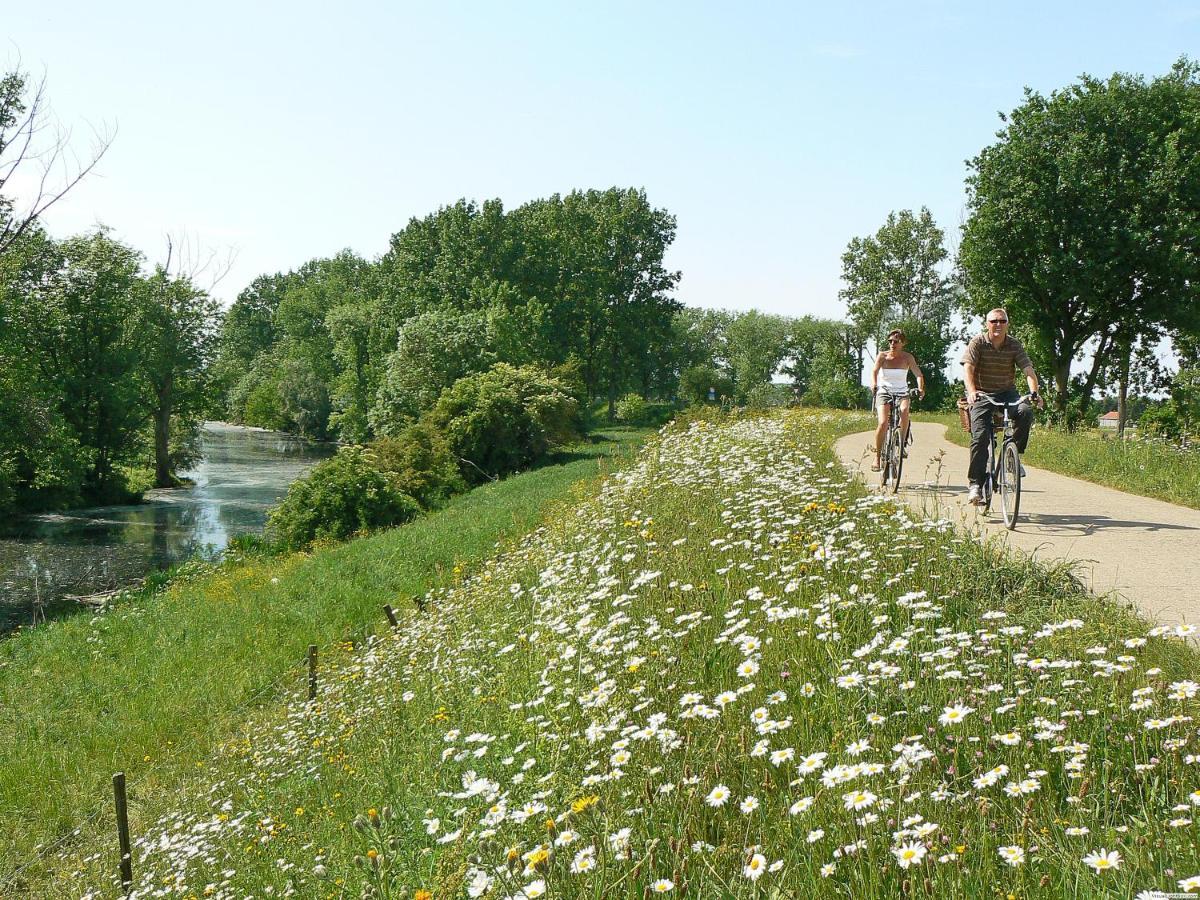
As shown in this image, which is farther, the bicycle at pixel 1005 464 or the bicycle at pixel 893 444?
the bicycle at pixel 893 444

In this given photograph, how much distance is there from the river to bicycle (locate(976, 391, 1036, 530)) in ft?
59.6

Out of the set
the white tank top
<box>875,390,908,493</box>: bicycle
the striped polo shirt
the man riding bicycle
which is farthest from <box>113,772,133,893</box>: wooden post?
the white tank top

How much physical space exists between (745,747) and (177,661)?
38.7ft

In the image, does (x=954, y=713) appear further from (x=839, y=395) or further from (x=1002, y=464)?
(x=839, y=395)

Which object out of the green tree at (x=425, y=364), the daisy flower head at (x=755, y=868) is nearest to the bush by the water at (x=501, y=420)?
the green tree at (x=425, y=364)

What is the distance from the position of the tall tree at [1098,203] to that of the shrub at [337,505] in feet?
62.6

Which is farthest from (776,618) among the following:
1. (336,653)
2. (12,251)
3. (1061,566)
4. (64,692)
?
(12,251)

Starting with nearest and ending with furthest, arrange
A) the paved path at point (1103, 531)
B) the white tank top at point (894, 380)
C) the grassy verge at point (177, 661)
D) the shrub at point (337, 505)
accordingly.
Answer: the paved path at point (1103, 531)
the grassy verge at point (177, 661)
the white tank top at point (894, 380)
the shrub at point (337, 505)

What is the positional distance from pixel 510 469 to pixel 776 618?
30.4 metres

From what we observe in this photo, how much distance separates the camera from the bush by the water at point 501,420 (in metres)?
34.1

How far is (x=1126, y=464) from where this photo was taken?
13.5m

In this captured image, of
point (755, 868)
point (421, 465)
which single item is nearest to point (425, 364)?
point (421, 465)

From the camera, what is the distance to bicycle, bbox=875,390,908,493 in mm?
11055

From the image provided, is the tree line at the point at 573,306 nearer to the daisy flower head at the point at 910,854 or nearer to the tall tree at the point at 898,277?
the tall tree at the point at 898,277
